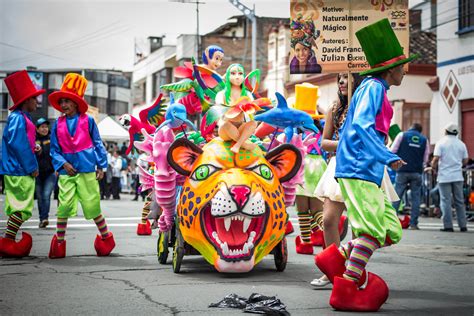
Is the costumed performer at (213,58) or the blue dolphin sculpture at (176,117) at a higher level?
the costumed performer at (213,58)

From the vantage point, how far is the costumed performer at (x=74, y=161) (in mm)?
9539

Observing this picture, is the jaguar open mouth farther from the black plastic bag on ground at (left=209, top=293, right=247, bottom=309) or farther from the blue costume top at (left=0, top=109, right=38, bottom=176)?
the blue costume top at (left=0, top=109, right=38, bottom=176)

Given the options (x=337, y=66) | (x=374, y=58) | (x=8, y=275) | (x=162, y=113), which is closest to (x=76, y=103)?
(x=162, y=113)

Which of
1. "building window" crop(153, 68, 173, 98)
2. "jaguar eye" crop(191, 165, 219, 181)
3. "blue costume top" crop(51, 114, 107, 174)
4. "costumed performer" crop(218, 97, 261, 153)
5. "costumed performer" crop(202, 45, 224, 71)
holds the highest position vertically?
"building window" crop(153, 68, 173, 98)

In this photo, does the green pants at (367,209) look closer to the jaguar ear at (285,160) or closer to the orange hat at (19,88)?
the jaguar ear at (285,160)

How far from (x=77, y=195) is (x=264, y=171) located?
9.10ft

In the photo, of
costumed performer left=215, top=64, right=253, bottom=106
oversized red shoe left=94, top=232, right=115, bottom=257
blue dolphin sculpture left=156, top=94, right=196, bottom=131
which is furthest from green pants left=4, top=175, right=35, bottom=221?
costumed performer left=215, top=64, right=253, bottom=106

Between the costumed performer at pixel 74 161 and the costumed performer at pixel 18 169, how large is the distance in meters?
0.33

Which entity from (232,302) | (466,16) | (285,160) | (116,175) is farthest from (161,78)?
(232,302)

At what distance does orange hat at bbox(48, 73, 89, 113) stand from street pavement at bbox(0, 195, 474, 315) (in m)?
1.81

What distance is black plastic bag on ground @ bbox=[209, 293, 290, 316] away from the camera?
582cm

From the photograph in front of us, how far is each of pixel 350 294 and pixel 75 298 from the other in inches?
87.4

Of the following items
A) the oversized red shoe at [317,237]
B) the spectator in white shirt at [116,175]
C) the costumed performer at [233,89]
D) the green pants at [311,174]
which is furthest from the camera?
the spectator in white shirt at [116,175]

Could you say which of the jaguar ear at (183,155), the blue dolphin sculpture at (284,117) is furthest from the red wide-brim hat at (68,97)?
the blue dolphin sculpture at (284,117)
